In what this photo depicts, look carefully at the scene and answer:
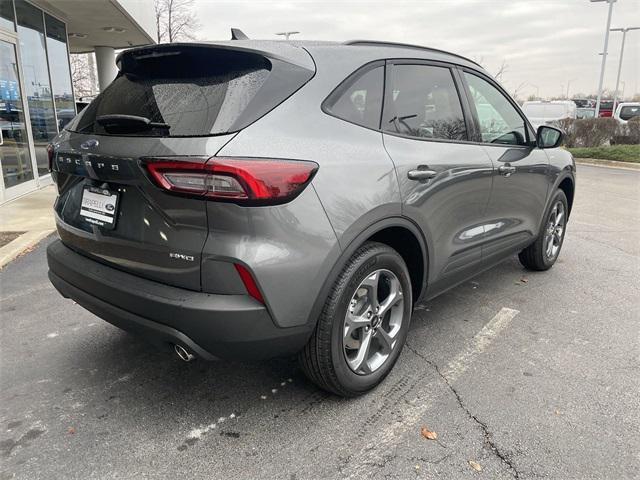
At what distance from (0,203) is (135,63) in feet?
21.5

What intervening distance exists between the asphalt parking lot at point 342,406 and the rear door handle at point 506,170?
41.6 inches

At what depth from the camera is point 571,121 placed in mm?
17375

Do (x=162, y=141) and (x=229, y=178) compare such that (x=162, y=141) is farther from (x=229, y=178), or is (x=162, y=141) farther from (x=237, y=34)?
(x=237, y=34)

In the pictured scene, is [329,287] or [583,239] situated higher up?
[329,287]

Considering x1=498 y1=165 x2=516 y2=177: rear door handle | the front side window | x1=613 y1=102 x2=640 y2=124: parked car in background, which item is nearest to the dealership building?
the front side window

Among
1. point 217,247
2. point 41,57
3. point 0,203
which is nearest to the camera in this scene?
point 217,247

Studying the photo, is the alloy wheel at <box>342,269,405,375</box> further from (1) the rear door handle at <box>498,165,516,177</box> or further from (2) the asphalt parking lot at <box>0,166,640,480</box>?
(1) the rear door handle at <box>498,165,516,177</box>

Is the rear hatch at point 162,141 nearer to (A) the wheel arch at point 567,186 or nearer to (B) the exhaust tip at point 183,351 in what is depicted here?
(B) the exhaust tip at point 183,351

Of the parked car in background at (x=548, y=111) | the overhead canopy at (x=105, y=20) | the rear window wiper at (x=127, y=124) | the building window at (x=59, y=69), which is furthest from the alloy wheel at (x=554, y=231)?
the parked car in background at (x=548, y=111)

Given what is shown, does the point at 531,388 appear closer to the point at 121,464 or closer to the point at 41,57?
the point at 121,464

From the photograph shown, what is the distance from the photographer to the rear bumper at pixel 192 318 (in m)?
2.01

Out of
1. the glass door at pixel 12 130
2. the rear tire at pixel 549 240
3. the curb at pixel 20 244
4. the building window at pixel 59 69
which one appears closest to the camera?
the rear tire at pixel 549 240

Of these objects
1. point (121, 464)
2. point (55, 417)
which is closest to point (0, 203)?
point (55, 417)

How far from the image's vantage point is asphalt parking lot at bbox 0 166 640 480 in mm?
2143
